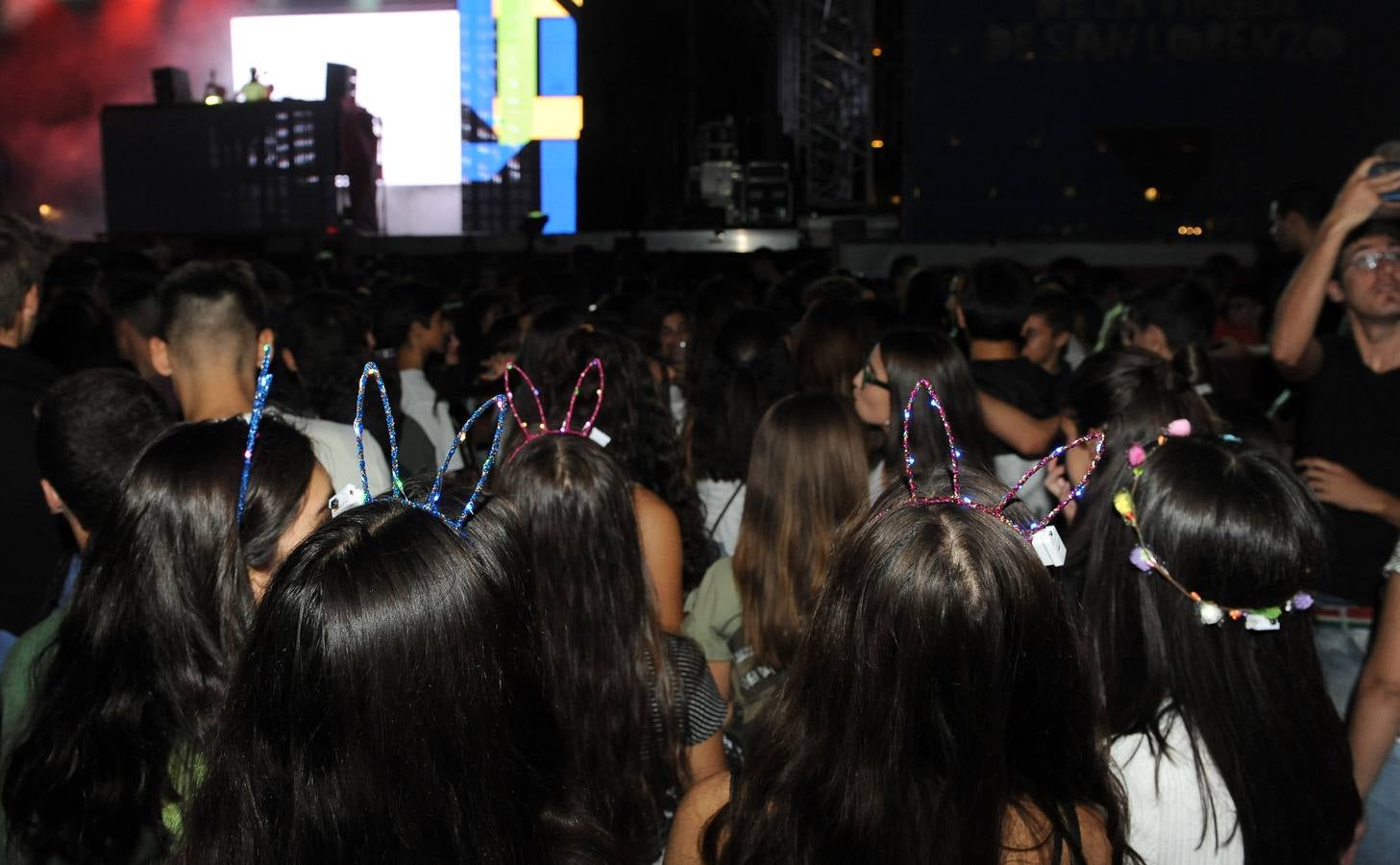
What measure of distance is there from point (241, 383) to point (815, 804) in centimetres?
221

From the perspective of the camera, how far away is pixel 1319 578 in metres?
1.64

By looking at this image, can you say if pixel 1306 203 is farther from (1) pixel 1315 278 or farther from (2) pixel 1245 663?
(2) pixel 1245 663

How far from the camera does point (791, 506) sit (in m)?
2.54

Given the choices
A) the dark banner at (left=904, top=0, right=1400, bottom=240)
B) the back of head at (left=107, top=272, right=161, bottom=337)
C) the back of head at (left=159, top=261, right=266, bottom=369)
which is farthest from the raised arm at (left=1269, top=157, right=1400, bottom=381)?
the dark banner at (left=904, top=0, right=1400, bottom=240)

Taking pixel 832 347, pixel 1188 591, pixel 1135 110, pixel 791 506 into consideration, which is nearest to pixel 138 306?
pixel 832 347

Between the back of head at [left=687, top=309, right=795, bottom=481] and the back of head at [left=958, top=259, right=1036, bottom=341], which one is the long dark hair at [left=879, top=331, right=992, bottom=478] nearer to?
the back of head at [left=687, top=309, right=795, bottom=481]

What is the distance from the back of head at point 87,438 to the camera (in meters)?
2.18

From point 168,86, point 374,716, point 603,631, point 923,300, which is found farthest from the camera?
point 168,86

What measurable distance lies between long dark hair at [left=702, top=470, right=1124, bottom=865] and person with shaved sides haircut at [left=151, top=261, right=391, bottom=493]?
71.2 inches

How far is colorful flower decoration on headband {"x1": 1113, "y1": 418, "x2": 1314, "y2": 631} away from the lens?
1.60m

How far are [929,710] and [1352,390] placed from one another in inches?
84.0

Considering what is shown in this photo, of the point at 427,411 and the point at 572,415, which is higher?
the point at 572,415

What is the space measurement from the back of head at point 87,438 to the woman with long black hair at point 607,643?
2.59 feet

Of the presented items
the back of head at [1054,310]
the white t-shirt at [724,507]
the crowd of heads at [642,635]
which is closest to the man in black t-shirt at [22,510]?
the crowd of heads at [642,635]
